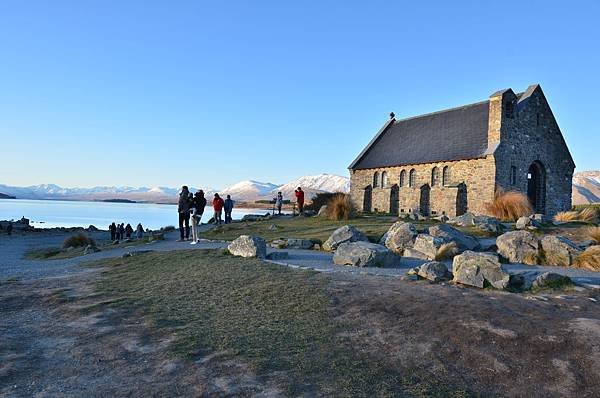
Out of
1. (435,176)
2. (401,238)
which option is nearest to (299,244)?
(401,238)

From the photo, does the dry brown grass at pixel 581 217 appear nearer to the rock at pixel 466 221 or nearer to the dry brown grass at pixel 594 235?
the rock at pixel 466 221

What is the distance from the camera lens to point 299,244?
14.7m

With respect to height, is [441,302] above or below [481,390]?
above

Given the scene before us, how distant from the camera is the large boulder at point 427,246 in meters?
12.1

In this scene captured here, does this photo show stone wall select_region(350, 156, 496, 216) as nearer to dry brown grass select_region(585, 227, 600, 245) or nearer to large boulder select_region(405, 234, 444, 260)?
dry brown grass select_region(585, 227, 600, 245)

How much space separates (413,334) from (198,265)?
637 centimetres

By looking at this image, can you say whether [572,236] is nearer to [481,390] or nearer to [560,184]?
[481,390]

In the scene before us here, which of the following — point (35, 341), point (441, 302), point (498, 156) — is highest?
point (498, 156)

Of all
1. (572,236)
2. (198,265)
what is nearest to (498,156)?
(572,236)

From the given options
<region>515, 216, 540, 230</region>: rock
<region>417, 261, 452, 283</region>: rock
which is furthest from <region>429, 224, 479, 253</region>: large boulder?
<region>515, 216, 540, 230</region>: rock

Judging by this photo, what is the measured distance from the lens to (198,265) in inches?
430

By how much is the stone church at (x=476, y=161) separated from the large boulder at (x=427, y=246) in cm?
1659

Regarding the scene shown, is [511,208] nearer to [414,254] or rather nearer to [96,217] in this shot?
[414,254]

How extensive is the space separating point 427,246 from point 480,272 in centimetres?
393
